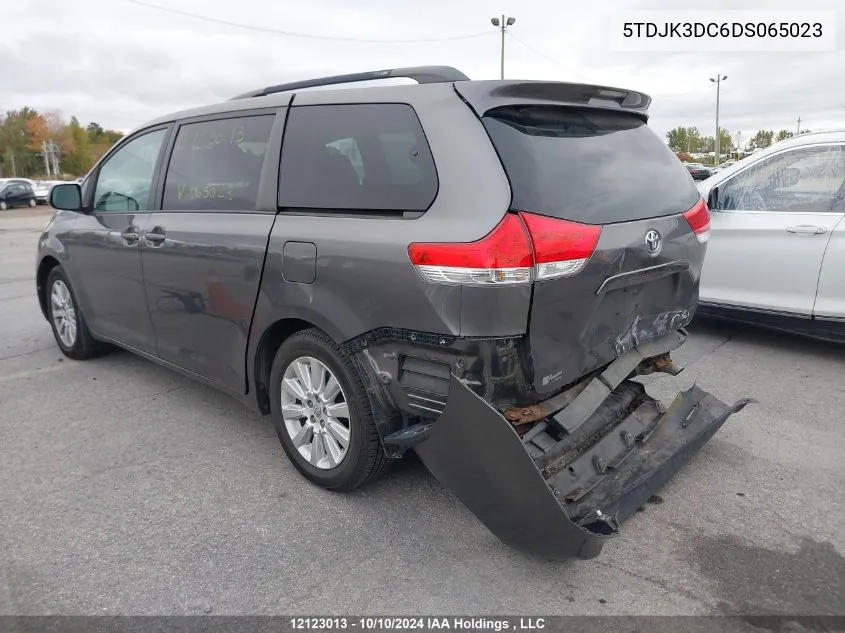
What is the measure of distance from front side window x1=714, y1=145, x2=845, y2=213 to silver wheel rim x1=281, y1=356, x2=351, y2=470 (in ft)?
13.0

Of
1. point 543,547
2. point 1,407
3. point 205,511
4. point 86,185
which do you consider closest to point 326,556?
point 205,511

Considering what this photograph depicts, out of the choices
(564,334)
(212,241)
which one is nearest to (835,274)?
(564,334)

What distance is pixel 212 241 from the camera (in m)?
3.49

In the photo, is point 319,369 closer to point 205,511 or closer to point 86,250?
point 205,511

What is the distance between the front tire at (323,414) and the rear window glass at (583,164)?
1.09 m

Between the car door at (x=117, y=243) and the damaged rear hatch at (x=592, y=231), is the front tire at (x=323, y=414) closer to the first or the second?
the damaged rear hatch at (x=592, y=231)

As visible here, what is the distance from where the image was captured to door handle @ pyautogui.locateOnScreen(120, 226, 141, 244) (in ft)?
13.4

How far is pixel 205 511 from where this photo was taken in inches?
121

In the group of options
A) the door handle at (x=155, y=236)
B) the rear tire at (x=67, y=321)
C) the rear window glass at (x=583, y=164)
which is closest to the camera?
the rear window glass at (x=583, y=164)

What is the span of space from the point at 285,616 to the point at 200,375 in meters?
1.83

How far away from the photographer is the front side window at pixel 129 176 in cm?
418

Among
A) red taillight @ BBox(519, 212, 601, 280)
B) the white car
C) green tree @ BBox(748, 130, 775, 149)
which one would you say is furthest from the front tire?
green tree @ BBox(748, 130, 775, 149)

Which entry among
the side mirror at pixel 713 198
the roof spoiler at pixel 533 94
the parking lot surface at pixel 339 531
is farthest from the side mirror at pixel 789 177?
the roof spoiler at pixel 533 94

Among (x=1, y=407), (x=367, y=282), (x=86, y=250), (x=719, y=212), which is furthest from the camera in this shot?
(x=719, y=212)
